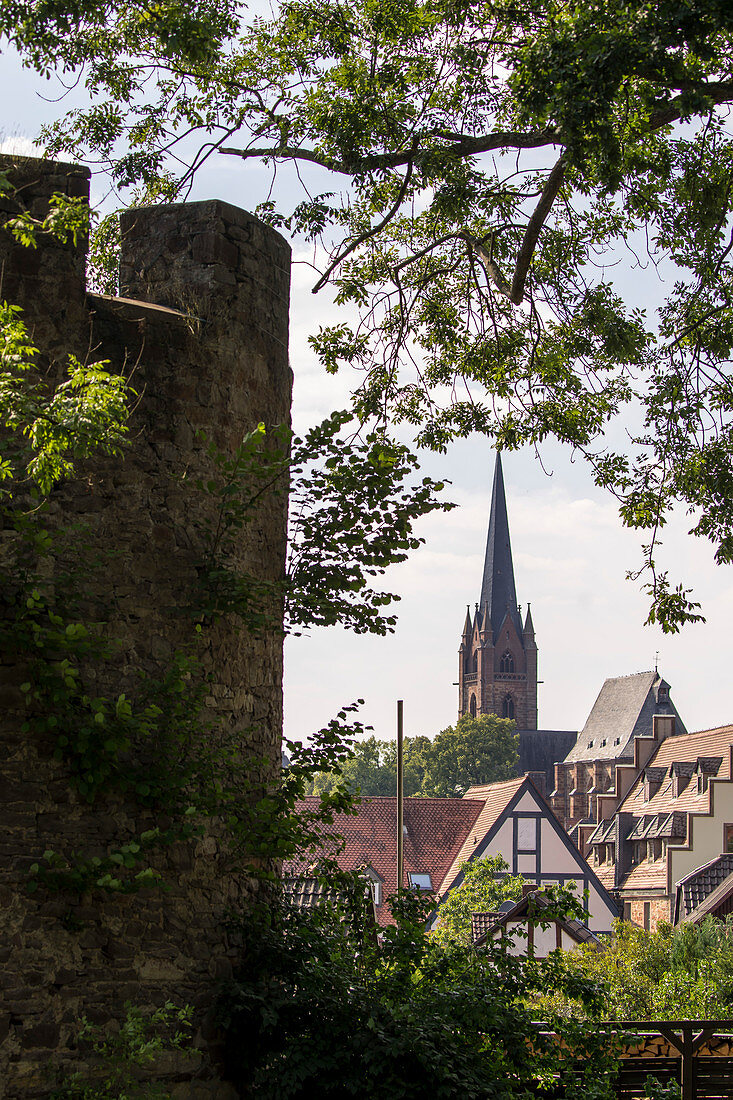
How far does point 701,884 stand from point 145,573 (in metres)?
28.8

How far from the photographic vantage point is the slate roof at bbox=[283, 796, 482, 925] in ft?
98.2

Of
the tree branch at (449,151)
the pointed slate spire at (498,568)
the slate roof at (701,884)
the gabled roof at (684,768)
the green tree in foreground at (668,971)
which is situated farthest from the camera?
the pointed slate spire at (498,568)

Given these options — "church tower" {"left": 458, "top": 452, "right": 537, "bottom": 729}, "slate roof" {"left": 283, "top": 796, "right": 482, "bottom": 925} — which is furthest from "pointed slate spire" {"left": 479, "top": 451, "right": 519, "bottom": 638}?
"slate roof" {"left": 283, "top": 796, "right": 482, "bottom": 925}

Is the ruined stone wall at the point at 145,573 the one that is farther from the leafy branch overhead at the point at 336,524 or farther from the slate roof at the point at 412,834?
the slate roof at the point at 412,834

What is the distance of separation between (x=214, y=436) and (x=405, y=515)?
1126 millimetres

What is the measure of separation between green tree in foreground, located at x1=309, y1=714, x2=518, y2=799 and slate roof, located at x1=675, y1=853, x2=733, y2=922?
38.7m

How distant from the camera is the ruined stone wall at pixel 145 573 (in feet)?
16.7

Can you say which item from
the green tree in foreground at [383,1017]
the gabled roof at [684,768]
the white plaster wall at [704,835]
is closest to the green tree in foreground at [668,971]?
the green tree in foreground at [383,1017]

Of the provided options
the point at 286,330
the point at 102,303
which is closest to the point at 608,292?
the point at 286,330

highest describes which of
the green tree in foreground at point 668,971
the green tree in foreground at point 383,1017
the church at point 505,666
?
the church at point 505,666

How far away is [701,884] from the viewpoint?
3112cm

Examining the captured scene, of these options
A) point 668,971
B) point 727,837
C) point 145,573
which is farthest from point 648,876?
point 145,573

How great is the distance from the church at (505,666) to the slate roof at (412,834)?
168 feet

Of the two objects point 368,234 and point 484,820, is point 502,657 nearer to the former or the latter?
point 484,820
